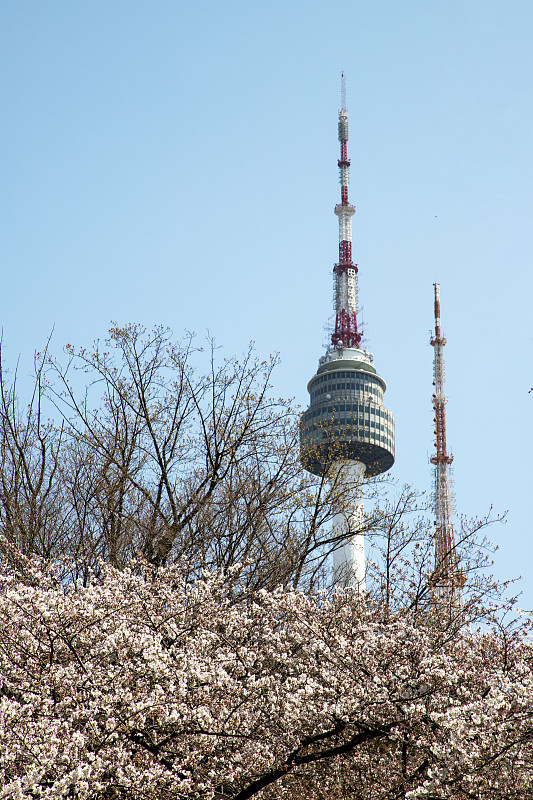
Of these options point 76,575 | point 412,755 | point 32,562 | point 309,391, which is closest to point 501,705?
point 412,755

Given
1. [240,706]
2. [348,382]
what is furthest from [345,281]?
[240,706]

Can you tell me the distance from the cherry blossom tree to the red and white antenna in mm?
88262

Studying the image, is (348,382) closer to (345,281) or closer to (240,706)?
(345,281)

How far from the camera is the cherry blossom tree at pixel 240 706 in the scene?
851 centimetres

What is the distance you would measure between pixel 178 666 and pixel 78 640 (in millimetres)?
1413

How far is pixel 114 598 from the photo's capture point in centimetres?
1080

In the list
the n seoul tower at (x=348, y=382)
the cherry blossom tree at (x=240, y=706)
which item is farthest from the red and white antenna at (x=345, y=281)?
the cherry blossom tree at (x=240, y=706)

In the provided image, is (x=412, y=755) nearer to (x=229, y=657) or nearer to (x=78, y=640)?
(x=229, y=657)

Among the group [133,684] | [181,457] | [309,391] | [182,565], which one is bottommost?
[133,684]

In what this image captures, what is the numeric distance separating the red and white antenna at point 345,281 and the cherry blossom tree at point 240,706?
290 ft

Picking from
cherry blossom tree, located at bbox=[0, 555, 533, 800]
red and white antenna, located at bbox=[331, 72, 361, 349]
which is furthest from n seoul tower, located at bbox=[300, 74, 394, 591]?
cherry blossom tree, located at bbox=[0, 555, 533, 800]

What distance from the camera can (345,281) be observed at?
99.4 meters

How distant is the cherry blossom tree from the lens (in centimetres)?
851

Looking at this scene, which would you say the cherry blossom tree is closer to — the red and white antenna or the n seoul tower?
the n seoul tower
